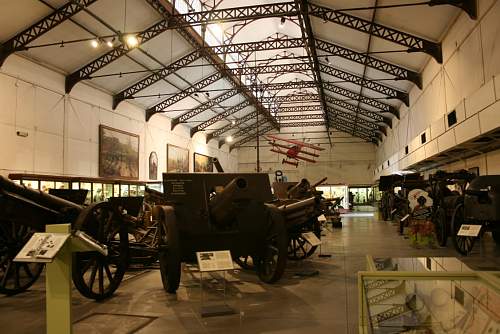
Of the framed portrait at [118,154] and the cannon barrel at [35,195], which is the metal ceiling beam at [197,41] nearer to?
the framed portrait at [118,154]

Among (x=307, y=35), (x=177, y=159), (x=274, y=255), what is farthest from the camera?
(x=177, y=159)

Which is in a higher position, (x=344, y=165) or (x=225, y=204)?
(x=344, y=165)

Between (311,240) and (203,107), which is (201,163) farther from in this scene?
(311,240)

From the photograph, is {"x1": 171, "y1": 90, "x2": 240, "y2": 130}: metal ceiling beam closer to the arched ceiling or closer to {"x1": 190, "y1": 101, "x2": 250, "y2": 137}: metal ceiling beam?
the arched ceiling

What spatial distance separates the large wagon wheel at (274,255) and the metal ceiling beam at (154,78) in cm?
1433

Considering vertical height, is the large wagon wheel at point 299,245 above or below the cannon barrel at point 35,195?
below

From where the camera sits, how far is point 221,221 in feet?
20.0

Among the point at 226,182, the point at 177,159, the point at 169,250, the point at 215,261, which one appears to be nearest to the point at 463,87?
the point at 226,182

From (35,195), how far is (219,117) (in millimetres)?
24874

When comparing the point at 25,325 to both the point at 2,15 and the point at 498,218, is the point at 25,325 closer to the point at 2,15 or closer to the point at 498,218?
the point at 498,218

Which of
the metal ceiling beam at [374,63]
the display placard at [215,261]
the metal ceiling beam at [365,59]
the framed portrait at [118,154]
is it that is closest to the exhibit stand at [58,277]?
the display placard at [215,261]

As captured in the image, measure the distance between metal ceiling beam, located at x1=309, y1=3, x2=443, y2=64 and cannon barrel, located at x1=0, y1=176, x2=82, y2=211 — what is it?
1102cm

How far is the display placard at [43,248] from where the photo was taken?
3123mm

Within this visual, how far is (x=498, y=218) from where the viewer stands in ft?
24.5
